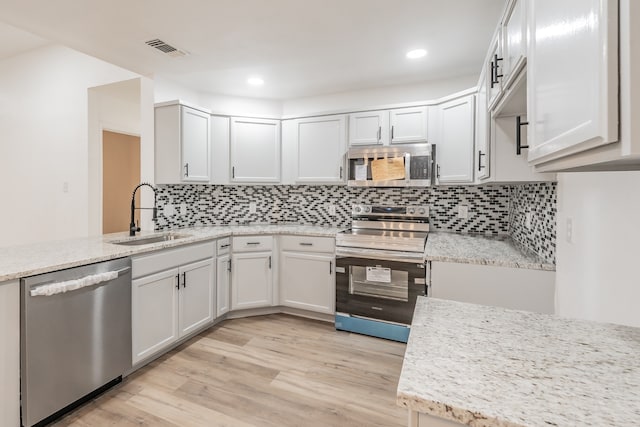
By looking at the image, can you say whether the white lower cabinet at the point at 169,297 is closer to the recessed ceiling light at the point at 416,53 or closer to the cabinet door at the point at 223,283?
the cabinet door at the point at 223,283

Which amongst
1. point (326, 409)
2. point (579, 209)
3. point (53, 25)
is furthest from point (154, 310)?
point (579, 209)

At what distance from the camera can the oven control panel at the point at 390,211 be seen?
3.24 metres

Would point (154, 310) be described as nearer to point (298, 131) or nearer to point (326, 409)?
point (326, 409)

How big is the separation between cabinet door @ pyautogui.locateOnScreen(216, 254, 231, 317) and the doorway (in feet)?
9.42

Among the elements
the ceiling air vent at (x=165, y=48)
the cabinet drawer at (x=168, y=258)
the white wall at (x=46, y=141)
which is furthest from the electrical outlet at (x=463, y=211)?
the white wall at (x=46, y=141)

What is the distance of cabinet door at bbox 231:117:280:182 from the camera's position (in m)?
3.49

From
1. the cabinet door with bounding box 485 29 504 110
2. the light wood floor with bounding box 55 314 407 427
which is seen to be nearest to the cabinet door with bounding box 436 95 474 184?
the cabinet door with bounding box 485 29 504 110

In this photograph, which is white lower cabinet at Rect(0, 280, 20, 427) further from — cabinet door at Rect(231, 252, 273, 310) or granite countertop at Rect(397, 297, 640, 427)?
granite countertop at Rect(397, 297, 640, 427)

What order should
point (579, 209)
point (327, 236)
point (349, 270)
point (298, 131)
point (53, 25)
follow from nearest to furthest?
point (579, 209) → point (53, 25) → point (349, 270) → point (327, 236) → point (298, 131)

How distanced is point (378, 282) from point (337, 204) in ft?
3.83

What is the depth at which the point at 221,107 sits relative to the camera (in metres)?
3.69

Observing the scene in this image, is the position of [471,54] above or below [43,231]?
above

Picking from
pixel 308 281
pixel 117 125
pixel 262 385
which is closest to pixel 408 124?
pixel 308 281

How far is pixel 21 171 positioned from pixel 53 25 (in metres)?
2.66
